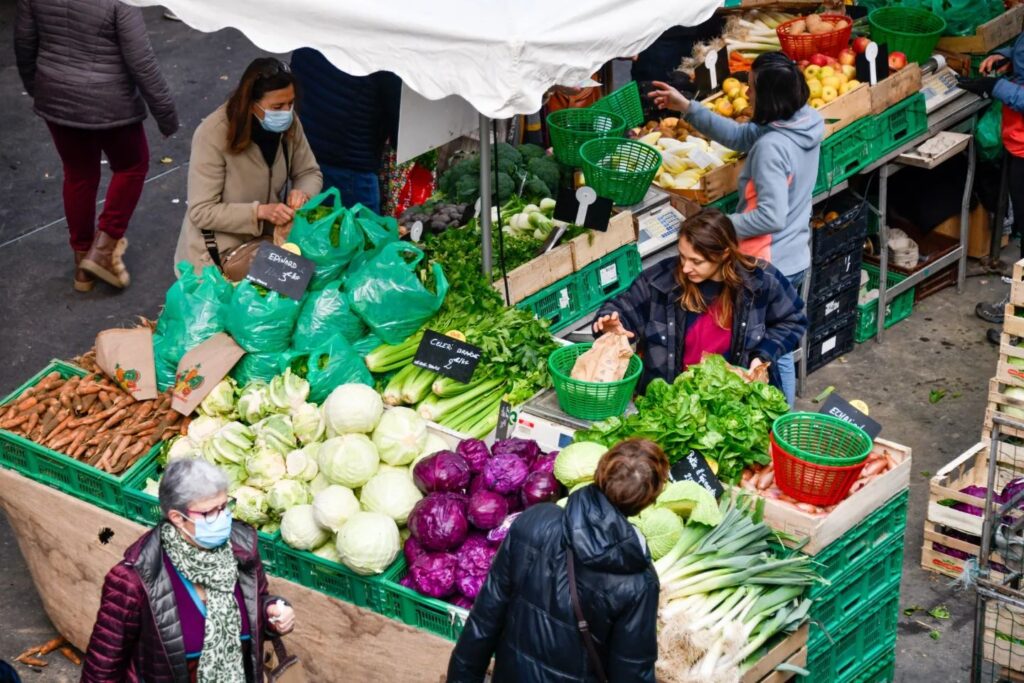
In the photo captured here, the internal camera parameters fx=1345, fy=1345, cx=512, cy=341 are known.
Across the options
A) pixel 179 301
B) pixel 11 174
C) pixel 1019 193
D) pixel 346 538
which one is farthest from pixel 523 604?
pixel 11 174

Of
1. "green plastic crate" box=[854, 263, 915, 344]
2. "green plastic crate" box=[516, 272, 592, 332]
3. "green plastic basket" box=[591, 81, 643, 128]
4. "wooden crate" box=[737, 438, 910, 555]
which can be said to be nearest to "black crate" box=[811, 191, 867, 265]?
"green plastic crate" box=[854, 263, 915, 344]

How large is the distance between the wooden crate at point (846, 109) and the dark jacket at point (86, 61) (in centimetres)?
392

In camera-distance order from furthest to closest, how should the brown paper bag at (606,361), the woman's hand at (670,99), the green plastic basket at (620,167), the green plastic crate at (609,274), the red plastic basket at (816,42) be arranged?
1. the red plastic basket at (816,42)
2. the woman's hand at (670,99)
3. the green plastic basket at (620,167)
4. the green plastic crate at (609,274)
5. the brown paper bag at (606,361)

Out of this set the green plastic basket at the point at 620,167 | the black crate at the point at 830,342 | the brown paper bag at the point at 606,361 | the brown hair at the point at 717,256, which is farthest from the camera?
the black crate at the point at 830,342

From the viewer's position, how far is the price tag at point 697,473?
474 cm

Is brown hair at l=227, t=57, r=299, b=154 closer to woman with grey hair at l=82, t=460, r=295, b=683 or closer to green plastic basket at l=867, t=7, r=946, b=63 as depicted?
woman with grey hair at l=82, t=460, r=295, b=683

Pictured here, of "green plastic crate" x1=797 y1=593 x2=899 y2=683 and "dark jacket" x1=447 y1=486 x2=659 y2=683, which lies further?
"green plastic crate" x1=797 y1=593 x2=899 y2=683

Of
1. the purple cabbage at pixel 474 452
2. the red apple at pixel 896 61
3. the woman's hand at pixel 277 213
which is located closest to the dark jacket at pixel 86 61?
the woman's hand at pixel 277 213

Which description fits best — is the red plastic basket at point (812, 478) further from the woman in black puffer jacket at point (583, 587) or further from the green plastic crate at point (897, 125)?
the green plastic crate at point (897, 125)

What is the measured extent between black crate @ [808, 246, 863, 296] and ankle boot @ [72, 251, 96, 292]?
181 inches

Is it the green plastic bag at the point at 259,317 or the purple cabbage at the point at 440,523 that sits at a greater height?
the green plastic bag at the point at 259,317

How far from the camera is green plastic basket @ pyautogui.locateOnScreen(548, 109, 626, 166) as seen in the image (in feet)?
23.2

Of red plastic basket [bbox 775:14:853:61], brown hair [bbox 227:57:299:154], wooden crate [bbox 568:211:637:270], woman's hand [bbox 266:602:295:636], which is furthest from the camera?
red plastic basket [bbox 775:14:853:61]

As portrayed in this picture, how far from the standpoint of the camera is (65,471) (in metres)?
5.55
